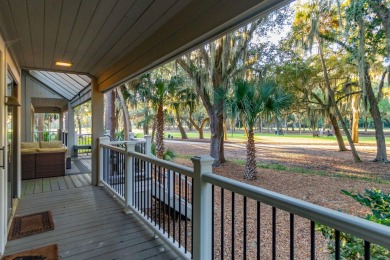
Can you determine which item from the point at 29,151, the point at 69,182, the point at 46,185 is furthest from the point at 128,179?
the point at 29,151

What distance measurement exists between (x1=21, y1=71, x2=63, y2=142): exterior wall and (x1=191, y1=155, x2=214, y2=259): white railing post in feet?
25.5

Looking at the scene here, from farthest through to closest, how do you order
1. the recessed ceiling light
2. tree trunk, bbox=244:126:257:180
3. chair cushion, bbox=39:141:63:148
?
tree trunk, bbox=244:126:257:180, chair cushion, bbox=39:141:63:148, the recessed ceiling light

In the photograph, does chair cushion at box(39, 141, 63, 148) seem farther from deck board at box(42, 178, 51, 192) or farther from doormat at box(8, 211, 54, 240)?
doormat at box(8, 211, 54, 240)

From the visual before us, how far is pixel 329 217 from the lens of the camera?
1.00 m

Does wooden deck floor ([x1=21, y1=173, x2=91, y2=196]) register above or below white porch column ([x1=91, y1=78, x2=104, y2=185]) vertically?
below

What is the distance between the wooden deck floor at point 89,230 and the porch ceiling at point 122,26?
2.05m

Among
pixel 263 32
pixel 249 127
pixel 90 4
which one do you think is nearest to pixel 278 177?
pixel 249 127

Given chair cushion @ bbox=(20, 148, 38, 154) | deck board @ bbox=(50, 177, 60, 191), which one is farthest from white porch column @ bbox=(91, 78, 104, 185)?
chair cushion @ bbox=(20, 148, 38, 154)

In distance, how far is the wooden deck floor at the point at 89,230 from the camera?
8.09ft

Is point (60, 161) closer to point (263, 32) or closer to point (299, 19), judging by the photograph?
point (263, 32)

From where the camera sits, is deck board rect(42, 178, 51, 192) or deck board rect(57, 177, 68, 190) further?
deck board rect(57, 177, 68, 190)

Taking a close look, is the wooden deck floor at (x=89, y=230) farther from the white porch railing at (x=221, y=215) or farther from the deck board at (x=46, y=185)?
→ the deck board at (x=46, y=185)

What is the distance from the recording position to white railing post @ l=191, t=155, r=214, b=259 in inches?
74.2

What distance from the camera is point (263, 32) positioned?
848cm
